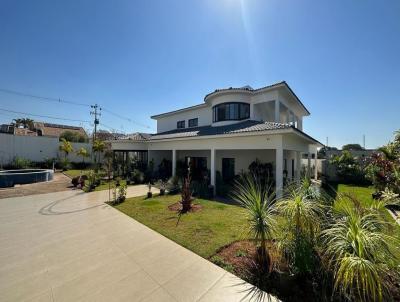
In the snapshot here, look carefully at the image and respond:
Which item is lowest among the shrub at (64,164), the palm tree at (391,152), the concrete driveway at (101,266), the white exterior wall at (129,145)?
the concrete driveway at (101,266)

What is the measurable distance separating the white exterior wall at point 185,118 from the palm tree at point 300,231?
1658 centimetres

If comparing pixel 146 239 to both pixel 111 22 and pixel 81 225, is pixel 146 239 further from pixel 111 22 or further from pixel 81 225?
pixel 111 22

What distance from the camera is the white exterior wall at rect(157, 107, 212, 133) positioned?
20.6 meters

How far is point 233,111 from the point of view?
17.2 m

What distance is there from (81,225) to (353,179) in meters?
25.3

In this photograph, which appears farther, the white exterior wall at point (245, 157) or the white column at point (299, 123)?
the white column at point (299, 123)

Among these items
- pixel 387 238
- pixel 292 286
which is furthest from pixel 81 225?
pixel 387 238

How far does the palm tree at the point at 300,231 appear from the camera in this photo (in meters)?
4.00

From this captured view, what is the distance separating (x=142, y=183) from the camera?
63.4ft

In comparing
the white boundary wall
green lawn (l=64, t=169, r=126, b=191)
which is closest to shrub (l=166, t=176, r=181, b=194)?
green lawn (l=64, t=169, r=126, b=191)

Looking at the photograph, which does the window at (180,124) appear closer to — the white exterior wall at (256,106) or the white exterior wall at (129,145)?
the white exterior wall at (256,106)

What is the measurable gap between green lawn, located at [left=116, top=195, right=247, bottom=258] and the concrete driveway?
441mm

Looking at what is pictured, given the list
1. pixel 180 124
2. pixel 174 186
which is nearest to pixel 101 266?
pixel 174 186

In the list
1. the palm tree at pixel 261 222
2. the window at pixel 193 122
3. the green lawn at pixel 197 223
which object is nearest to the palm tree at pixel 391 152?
the green lawn at pixel 197 223
